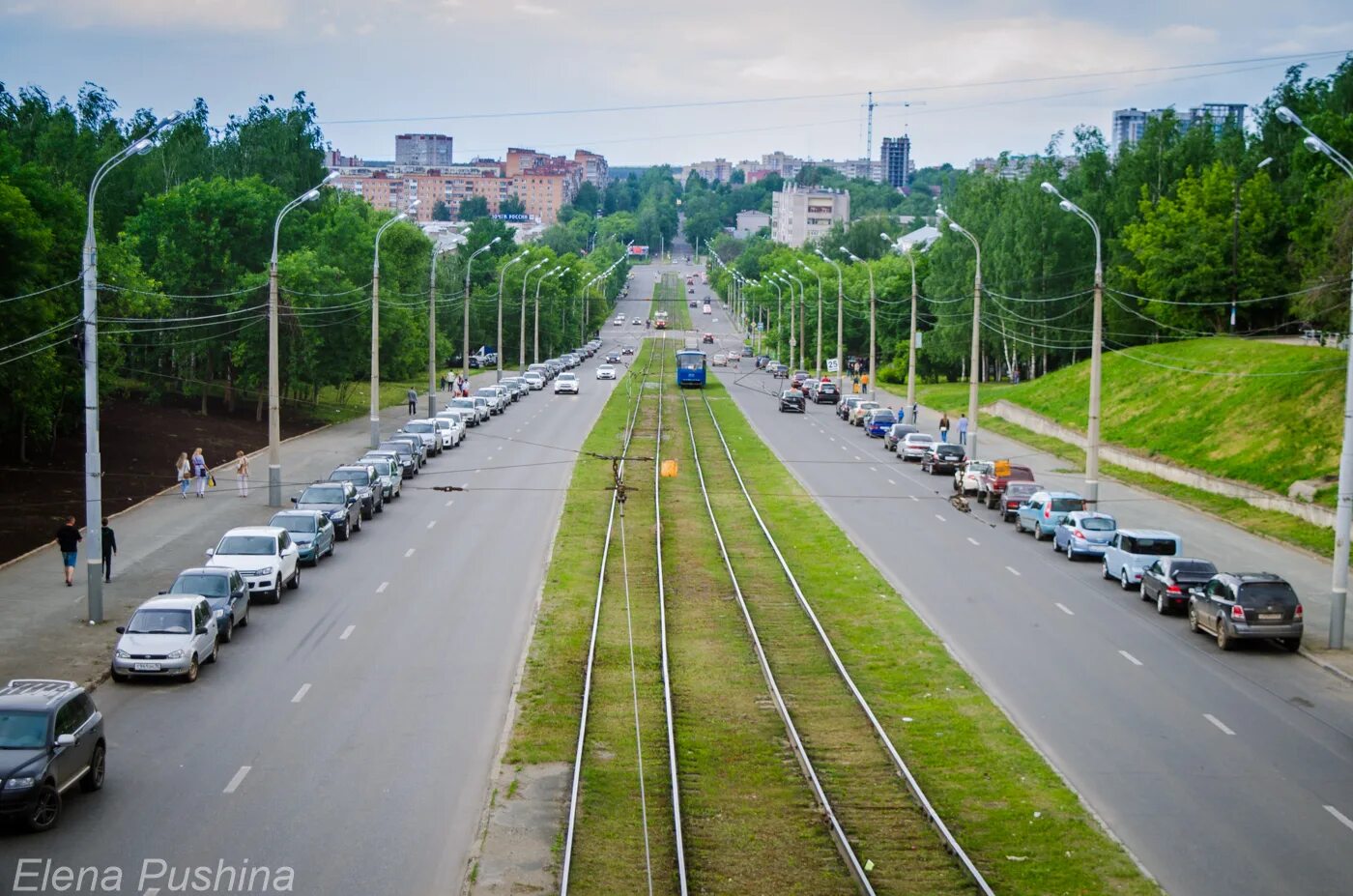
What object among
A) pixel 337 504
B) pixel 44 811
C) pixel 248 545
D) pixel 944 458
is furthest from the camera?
pixel 944 458

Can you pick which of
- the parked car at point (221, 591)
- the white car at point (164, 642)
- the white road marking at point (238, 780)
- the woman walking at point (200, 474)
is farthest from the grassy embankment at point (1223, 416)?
the woman walking at point (200, 474)

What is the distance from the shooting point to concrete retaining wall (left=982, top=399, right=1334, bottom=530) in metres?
43.0

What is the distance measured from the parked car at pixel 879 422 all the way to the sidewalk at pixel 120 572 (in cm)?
2586

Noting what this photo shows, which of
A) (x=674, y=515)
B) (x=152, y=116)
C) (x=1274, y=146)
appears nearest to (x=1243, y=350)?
(x=1274, y=146)

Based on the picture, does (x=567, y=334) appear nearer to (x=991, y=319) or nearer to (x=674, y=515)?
(x=991, y=319)

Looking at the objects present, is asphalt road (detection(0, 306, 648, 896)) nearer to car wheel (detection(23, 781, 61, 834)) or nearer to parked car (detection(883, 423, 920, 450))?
car wheel (detection(23, 781, 61, 834))

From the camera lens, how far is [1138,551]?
34688 millimetres

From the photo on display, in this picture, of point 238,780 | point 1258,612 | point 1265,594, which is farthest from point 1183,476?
point 238,780

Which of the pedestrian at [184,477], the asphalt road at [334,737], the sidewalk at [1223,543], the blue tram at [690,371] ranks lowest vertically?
the asphalt road at [334,737]

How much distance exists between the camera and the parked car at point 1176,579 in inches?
1243

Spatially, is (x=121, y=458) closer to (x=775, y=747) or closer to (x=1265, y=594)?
(x=775, y=747)

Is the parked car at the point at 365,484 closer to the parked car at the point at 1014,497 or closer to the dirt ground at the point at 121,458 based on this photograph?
the dirt ground at the point at 121,458

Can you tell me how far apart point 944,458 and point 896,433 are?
7.67 meters

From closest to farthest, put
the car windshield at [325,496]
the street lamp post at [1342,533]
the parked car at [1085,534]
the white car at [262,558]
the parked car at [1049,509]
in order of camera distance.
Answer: the street lamp post at [1342,533] → the white car at [262,558] → the parked car at [1085,534] → the car windshield at [325,496] → the parked car at [1049,509]
